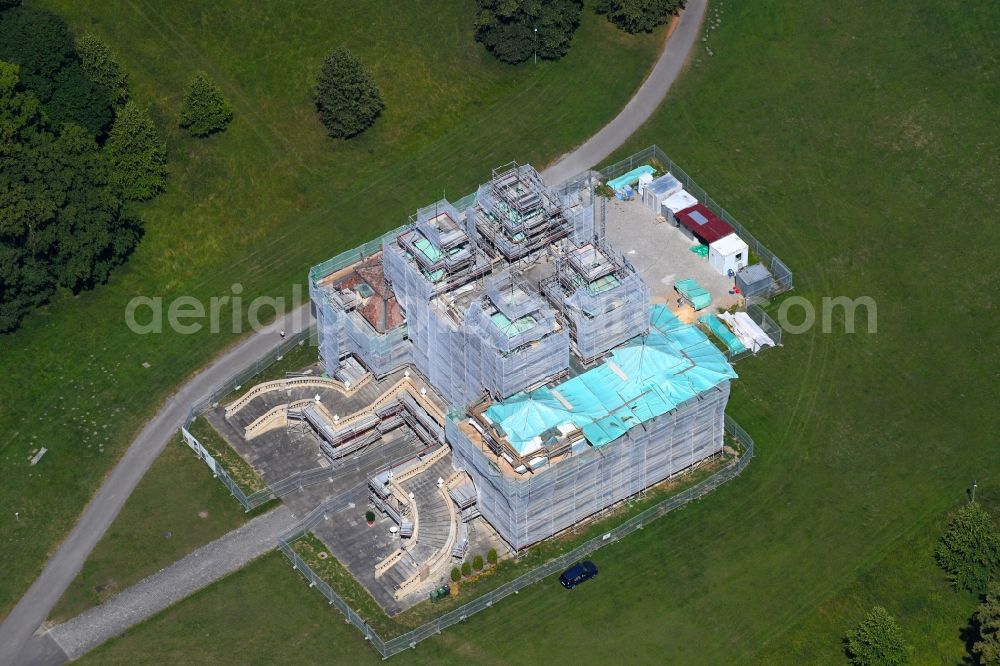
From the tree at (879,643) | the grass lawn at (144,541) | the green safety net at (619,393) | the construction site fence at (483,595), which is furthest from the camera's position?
the grass lawn at (144,541)

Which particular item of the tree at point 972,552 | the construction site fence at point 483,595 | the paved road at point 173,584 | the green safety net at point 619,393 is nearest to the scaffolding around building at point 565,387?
the green safety net at point 619,393

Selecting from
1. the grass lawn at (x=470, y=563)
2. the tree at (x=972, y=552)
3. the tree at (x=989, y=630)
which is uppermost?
the grass lawn at (x=470, y=563)

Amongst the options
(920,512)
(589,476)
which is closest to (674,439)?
(589,476)

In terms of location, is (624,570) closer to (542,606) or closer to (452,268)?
(542,606)

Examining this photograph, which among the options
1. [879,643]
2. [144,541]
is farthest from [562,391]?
[144,541]

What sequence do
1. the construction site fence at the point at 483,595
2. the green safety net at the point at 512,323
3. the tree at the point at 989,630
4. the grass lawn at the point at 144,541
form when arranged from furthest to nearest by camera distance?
the green safety net at the point at 512,323 < the grass lawn at the point at 144,541 < the construction site fence at the point at 483,595 < the tree at the point at 989,630

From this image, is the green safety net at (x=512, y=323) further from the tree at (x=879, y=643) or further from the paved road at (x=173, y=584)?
the tree at (x=879, y=643)

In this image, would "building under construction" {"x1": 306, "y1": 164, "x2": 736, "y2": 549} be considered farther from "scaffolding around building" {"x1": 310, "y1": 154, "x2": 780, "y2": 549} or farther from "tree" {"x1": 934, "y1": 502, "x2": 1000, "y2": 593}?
"tree" {"x1": 934, "y1": 502, "x2": 1000, "y2": 593}

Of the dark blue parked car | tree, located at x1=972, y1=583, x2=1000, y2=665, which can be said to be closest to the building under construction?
the dark blue parked car
